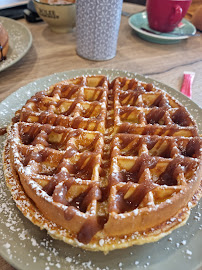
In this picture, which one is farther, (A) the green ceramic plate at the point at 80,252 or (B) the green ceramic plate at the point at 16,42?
(B) the green ceramic plate at the point at 16,42

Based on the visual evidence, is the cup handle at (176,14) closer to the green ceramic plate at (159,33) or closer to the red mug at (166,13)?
the red mug at (166,13)

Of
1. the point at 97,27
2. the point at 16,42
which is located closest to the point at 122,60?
Answer: the point at 97,27

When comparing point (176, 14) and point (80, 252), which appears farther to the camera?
point (176, 14)

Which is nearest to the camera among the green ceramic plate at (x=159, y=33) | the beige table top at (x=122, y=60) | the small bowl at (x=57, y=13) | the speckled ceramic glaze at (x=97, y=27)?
the speckled ceramic glaze at (x=97, y=27)

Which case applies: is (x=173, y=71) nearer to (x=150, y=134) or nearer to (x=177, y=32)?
(x=177, y=32)

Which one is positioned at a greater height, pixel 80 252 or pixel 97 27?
pixel 97 27

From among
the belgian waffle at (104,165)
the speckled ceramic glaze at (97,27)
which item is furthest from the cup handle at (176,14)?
the belgian waffle at (104,165)

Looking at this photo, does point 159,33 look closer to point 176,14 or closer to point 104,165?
point 176,14

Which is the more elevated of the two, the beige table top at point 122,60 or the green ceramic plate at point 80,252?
the beige table top at point 122,60
